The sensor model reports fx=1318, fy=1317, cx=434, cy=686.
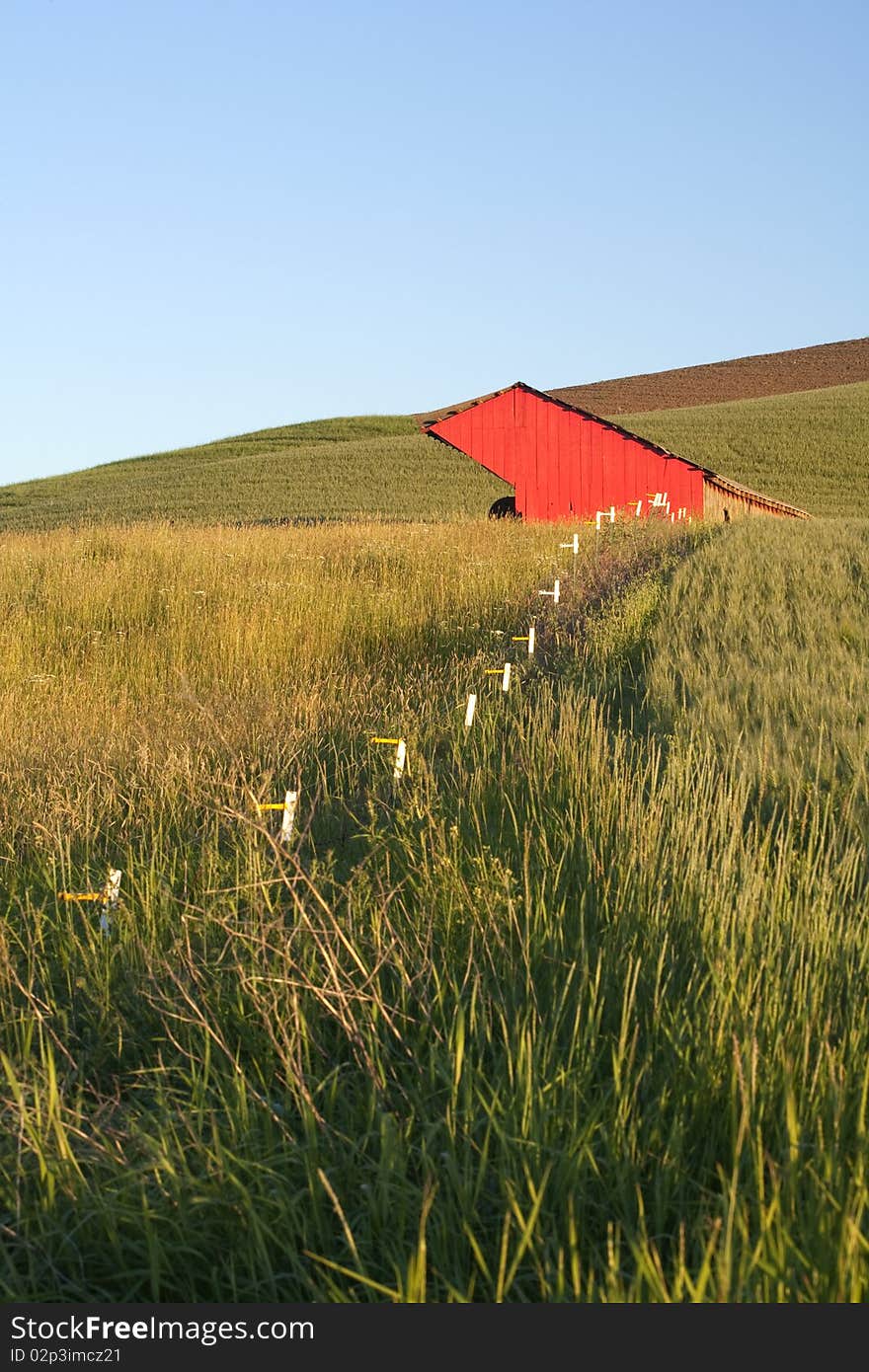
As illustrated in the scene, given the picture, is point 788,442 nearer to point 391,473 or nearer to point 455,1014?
point 391,473

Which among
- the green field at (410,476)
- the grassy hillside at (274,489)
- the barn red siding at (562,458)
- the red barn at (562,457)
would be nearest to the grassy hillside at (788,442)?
the green field at (410,476)

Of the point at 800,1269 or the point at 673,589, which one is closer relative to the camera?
the point at 800,1269

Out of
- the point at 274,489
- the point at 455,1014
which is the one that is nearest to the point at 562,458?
the point at 274,489

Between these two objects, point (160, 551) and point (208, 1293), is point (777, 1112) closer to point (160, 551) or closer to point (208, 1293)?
point (208, 1293)

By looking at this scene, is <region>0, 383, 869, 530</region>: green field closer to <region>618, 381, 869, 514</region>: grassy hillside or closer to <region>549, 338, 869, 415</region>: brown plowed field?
<region>618, 381, 869, 514</region>: grassy hillside

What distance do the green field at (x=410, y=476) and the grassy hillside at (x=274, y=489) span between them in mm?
76

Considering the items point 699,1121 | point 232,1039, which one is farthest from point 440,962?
point 699,1121

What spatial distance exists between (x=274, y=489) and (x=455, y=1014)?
4690cm

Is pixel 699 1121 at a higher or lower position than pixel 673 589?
lower

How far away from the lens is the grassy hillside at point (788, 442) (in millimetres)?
45125

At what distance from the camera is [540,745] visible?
588 cm

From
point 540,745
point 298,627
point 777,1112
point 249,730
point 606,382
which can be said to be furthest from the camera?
point 606,382

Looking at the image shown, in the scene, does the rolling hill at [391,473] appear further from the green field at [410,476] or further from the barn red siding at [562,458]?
the barn red siding at [562,458]

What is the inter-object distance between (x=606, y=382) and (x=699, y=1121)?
9107 centimetres
